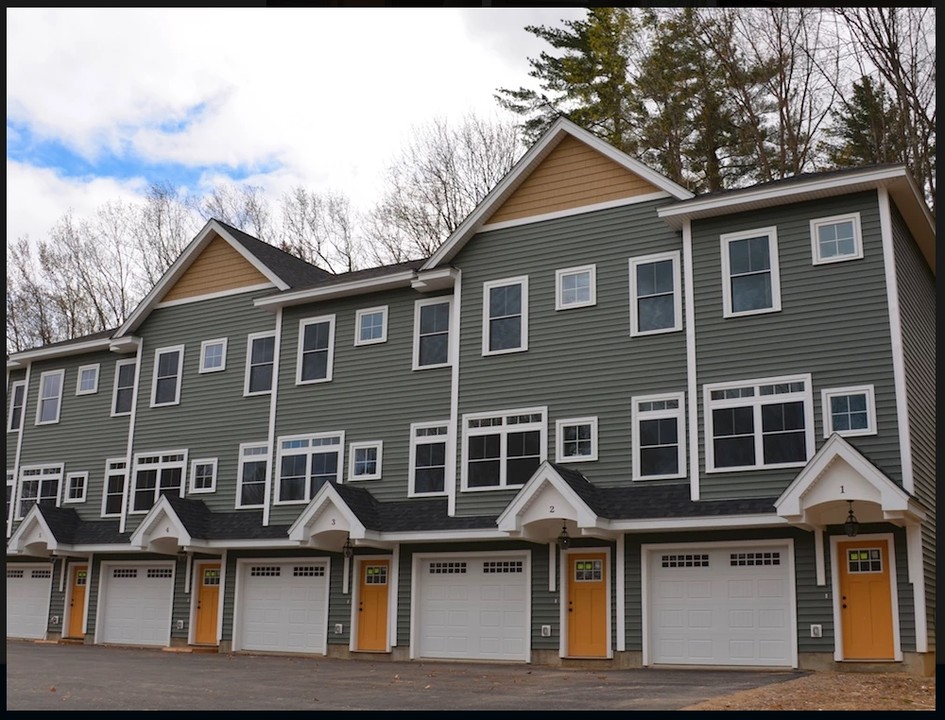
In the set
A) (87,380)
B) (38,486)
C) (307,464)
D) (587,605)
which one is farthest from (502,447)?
(38,486)

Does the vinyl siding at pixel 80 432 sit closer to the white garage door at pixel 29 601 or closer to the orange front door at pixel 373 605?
the white garage door at pixel 29 601

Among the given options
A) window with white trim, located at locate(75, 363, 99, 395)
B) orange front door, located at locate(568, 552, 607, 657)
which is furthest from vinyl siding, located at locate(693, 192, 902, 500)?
window with white trim, located at locate(75, 363, 99, 395)

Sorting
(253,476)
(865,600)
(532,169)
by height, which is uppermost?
(532,169)

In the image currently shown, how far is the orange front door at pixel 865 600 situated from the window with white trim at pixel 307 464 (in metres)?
10.6

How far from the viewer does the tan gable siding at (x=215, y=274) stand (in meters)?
24.7

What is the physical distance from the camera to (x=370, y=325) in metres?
22.5

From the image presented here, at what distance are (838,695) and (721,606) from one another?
5.40 m

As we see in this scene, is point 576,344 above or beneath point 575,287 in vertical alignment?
beneath

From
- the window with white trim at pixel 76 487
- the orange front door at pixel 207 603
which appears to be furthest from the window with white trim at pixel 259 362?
the window with white trim at pixel 76 487

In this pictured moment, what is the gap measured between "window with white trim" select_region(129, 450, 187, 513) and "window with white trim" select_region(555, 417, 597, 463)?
1003 cm

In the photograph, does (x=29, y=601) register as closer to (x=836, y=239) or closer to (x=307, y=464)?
(x=307, y=464)

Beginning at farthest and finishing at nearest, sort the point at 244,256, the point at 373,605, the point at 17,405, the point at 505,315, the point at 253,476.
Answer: the point at 17,405 < the point at 244,256 < the point at 253,476 < the point at 373,605 < the point at 505,315

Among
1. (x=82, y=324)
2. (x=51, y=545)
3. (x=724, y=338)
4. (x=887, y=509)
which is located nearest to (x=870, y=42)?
(x=724, y=338)

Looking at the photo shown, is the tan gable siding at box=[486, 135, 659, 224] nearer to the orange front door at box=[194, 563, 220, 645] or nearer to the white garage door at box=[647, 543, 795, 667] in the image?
the white garage door at box=[647, 543, 795, 667]
